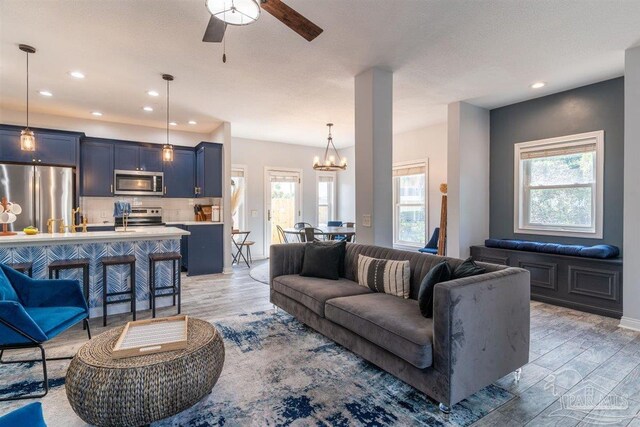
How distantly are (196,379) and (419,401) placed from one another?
1.37 meters

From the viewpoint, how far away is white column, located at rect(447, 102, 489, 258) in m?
4.93

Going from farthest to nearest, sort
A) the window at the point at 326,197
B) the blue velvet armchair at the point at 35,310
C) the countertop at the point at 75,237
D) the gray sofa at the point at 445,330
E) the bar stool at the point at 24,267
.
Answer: the window at the point at 326,197 → the countertop at the point at 75,237 → the bar stool at the point at 24,267 → the blue velvet armchair at the point at 35,310 → the gray sofa at the point at 445,330

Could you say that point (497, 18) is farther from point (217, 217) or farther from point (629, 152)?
point (217, 217)

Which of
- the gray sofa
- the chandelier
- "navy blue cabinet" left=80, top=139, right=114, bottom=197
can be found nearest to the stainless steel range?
"navy blue cabinet" left=80, top=139, right=114, bottom=197

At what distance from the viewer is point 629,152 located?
131 inches

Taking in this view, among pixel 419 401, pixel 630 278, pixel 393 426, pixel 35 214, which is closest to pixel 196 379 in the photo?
pixel 393 426

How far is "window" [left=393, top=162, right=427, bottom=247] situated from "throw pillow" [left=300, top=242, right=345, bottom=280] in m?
3.27

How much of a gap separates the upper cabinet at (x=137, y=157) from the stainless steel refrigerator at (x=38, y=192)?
31.3 inches

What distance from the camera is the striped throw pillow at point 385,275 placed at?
2.91 m

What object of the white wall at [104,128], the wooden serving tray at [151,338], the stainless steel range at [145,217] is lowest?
the wooden serving tray at [151,338]

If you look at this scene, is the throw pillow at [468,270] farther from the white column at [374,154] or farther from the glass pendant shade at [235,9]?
the glass pendant shade at [235,9]

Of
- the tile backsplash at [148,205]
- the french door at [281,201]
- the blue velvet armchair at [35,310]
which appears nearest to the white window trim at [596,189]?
the french door at [281,201]

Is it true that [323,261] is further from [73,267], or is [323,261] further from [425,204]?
[425,204]

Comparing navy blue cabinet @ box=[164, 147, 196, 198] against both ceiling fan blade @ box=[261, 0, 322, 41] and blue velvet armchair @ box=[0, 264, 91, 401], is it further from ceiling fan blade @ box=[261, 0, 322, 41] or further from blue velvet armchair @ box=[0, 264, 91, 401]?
ceiling fan blade @ box=[261, 0, 322, 41]
